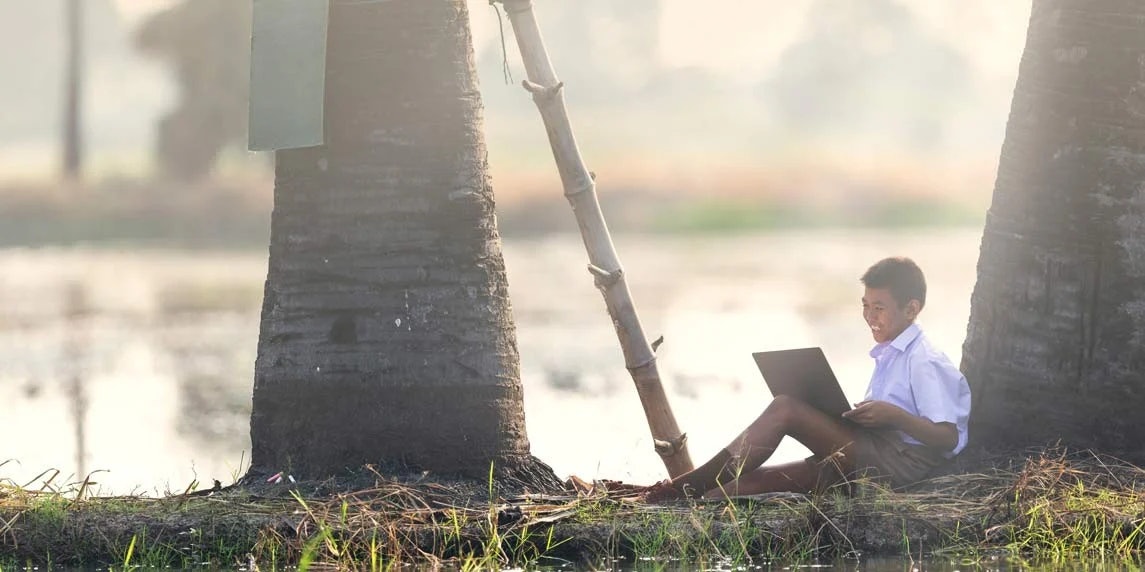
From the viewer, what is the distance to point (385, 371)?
8.02 meters

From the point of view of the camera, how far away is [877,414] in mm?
7492

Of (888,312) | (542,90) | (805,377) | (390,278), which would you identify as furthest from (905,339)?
(390,278)

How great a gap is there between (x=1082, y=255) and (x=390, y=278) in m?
3.57

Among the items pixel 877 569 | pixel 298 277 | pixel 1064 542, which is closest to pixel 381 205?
pixel 298 277

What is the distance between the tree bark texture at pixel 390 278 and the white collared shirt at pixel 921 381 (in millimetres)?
1917

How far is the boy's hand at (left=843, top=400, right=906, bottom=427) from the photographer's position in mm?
7488

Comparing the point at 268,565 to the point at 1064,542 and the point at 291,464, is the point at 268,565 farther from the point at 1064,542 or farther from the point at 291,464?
the point at 1064,542

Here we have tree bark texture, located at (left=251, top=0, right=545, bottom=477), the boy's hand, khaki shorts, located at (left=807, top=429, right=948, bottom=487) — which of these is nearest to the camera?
the boy's hand

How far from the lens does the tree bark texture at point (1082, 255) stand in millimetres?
8273

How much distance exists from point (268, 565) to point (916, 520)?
119 inches

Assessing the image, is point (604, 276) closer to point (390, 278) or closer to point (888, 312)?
point (390, 278)

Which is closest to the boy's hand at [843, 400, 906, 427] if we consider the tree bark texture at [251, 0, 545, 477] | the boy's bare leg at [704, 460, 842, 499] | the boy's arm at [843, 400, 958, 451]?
the boy's arm at [843, 400, 958, 451]

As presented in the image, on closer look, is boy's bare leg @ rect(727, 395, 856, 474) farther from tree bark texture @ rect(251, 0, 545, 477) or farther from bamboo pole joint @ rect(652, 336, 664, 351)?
tree bark texture @ rect(251, 0, 545, 477)

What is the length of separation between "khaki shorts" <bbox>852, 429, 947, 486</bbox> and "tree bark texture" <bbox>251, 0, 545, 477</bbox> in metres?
1.75
